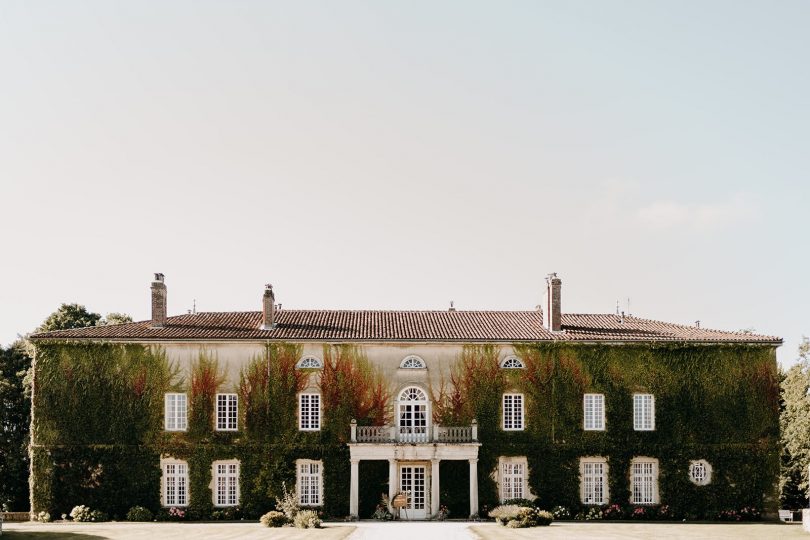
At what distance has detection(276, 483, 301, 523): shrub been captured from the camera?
42062mm

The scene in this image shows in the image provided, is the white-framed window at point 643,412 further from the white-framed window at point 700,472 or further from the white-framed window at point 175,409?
the white-framed window at point 175,409

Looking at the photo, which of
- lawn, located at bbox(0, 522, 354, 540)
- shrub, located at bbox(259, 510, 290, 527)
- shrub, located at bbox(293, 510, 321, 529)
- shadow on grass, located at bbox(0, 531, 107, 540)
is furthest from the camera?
shrub, located at bbox(259, 510, 290, 527)

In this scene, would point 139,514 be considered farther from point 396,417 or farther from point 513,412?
point 513,412

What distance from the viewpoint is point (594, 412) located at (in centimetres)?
4659

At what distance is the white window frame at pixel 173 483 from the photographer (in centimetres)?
4544

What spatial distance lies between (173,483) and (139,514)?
6.54 ft

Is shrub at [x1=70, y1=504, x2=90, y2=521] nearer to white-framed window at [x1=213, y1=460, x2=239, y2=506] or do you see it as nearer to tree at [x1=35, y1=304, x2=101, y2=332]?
white-framed window at [x1=213, y1=460, x2=239, y2=506]

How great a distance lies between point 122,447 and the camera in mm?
45625

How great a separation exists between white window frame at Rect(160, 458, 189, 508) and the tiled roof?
5143mm

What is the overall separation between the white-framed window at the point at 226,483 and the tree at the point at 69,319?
62.8 ft

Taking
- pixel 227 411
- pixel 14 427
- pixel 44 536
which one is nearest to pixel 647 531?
pixel 227 411

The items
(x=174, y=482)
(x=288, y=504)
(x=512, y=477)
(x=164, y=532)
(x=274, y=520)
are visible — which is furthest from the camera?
(x=512, y=477)

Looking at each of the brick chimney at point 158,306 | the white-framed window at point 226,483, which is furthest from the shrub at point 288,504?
the brick chimney at point 158,306

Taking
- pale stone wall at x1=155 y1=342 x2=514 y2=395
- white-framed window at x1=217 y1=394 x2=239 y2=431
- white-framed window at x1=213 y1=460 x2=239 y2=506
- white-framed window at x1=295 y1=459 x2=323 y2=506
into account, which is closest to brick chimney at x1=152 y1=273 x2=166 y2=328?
pale stone wall at x1=155 y1=342 x2=514 y2=395
